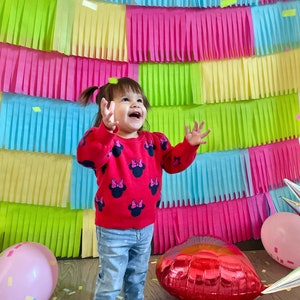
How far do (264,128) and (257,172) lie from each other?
19 centimetres

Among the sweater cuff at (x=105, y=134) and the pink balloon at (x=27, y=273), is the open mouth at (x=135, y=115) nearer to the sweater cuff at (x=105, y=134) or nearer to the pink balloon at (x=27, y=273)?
the sweater cuff at (x=105, y=134)

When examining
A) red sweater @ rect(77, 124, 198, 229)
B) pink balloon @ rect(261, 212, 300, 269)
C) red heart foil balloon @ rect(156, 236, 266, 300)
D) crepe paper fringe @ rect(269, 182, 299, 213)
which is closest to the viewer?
red sweater @ rect(77, 124, 198, 229)

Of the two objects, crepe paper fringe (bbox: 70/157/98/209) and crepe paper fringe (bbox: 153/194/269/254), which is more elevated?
crepe paper fringe (bbox: 70/157/98/209)

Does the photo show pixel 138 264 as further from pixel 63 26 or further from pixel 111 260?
pixel 63 26

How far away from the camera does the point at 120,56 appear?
1.50 metres

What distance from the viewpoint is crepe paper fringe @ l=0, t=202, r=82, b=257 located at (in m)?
1.52

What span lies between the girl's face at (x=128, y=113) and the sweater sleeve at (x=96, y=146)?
107 mm

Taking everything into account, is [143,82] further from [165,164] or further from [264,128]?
[264,128]

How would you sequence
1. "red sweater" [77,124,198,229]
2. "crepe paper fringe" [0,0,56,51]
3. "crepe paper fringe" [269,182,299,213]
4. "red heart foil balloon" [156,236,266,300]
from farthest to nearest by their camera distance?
"crepe paper fringe" [269,182,299,213] → "crepe paper fringe" [0,0,56,51] → "red heart foil balloon" [156,236,266,300] → "red sweater" [77,124,198,229]

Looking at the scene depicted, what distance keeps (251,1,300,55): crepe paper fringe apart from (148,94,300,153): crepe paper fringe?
22cm

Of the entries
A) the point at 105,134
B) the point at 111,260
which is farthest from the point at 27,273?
the point at 105,134

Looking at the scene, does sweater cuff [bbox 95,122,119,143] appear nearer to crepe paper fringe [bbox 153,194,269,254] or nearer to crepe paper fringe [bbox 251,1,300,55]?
crepe paper fringe [bbox 153,194,269,254]

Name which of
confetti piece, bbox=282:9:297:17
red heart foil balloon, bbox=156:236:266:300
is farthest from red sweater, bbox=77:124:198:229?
confetti piece, bbox=282:9:297:17

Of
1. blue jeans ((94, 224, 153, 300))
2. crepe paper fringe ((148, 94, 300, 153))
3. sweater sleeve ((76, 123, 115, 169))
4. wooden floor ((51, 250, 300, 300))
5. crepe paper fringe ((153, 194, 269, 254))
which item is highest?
crepe paper fringe ((148, 94, 300, 153))
